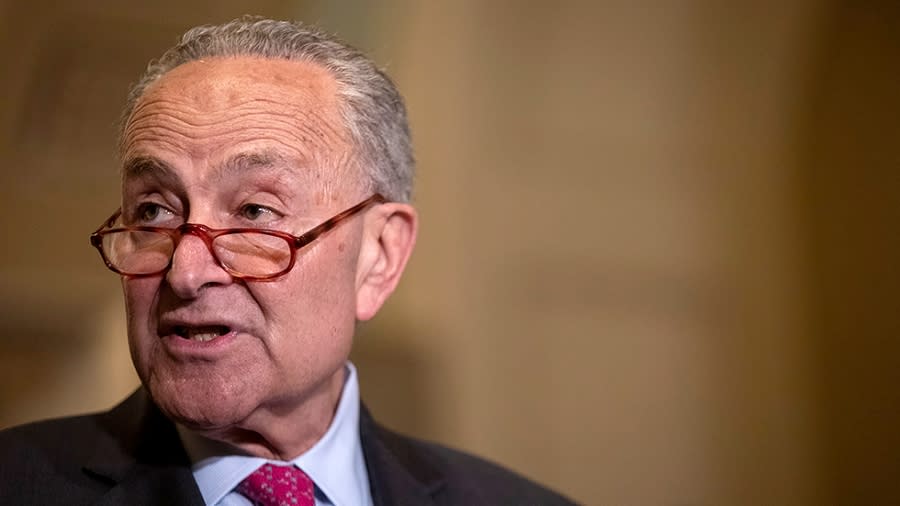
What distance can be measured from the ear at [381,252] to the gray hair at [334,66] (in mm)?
43

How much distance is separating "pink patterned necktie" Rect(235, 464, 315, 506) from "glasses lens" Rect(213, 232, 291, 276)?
38 centimetres

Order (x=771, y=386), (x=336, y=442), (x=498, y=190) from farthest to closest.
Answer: (x=498, y=190)
(x=771, y=386)
(x=336, y=442)

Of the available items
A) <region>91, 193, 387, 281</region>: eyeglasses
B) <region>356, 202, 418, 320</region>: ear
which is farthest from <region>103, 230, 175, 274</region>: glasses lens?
<region>356, 202, 418, 320</region>: ear

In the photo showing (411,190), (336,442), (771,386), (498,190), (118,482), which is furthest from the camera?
(498,190)

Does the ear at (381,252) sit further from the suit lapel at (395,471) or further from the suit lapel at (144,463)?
the suit lapel at (144,463)

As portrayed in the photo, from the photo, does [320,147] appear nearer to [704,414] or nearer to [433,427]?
[433,427]

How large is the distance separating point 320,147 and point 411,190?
1.18 feet

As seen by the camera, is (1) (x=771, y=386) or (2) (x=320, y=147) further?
(1) (x=771, y=386)

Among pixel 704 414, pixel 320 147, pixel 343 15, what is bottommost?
pixel 704 414

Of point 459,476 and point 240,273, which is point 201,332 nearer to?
point 240,273

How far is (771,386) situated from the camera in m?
3.43

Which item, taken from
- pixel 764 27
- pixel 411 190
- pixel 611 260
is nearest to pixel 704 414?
pixel 611 260

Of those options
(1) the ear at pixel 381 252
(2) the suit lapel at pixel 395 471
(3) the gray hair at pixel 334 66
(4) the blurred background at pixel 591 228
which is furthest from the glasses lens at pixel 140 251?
(4) the blurred background at pixel 591 228

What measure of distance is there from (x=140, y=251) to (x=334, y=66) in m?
0.49
